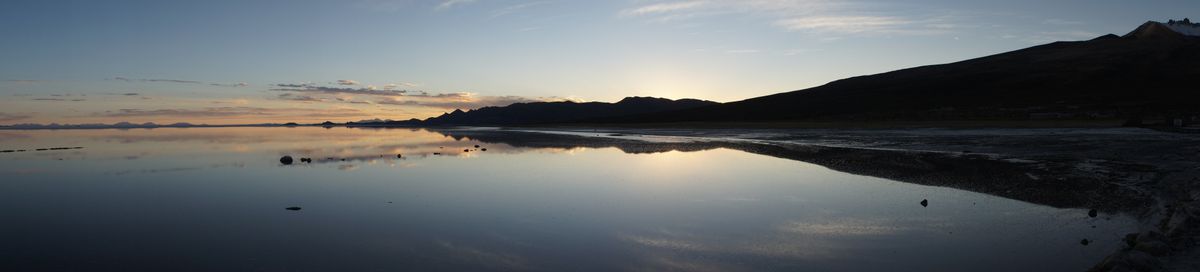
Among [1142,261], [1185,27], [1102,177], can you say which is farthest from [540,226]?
[1185,27]

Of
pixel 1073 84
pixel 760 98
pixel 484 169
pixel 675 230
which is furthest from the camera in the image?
pixel 760 98

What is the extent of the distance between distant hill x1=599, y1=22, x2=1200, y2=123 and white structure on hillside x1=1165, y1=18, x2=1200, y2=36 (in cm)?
113

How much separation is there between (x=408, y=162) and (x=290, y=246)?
18.8 metres

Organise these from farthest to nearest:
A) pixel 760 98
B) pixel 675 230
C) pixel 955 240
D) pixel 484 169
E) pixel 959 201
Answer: pixel 760 98 < pixel 484 169 < pixel 959 201 < pixel 675 230 < pixel 955 240

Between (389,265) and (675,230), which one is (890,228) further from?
(389,265)

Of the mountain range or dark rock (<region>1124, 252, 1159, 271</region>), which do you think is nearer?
dark rock (<region>1124, 252, 1159, 271</region>)

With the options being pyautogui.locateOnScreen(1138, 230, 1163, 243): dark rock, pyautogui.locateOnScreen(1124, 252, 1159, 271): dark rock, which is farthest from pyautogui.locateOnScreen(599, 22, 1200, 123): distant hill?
pyautogui.locateOnScreen(1124, 252, 1159, 271): dark rock

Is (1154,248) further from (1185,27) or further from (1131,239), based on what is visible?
(1185,27)

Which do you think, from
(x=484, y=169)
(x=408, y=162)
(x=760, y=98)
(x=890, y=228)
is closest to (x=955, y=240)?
(x=890, y=228)

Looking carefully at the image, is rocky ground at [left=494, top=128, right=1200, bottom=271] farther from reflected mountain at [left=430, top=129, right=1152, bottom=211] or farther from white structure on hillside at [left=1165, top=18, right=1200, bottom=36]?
white structure on hillside at [left=1165, top=18, right=1200, bottom=36]

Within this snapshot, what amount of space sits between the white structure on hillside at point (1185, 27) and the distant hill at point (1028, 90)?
3.72 ft

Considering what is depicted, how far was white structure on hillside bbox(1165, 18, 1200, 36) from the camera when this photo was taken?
178 metres

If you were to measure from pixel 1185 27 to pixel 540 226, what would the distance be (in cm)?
24442

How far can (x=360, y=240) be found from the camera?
A: 9.73 metres
